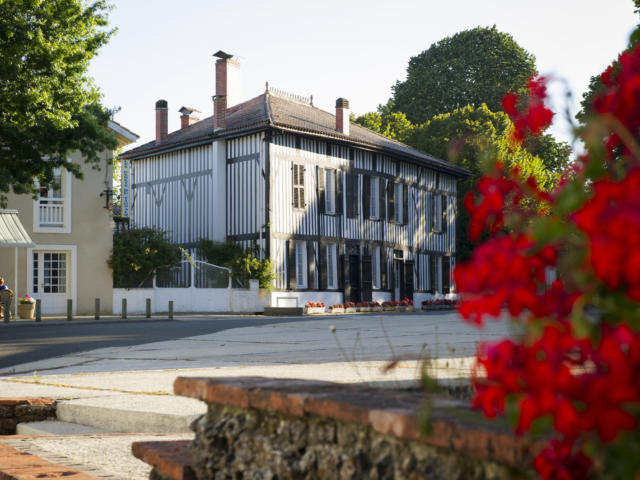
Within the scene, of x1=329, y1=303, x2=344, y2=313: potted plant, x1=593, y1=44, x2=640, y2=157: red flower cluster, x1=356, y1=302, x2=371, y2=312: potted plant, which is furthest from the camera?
x1=356, y1=302, x2=371, y2=312: potted plant

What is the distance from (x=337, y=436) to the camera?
7.51 feet

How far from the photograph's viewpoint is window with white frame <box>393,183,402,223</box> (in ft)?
116

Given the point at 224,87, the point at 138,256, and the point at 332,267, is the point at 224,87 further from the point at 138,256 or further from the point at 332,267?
the point at 138,256

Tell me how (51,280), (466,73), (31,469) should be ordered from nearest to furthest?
1. (31,469)
2. (51,280)
3. (466,73)

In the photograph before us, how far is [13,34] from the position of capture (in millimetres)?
17078

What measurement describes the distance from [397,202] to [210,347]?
24470 millimetres

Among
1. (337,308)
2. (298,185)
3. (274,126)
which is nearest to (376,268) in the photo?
(337,308)

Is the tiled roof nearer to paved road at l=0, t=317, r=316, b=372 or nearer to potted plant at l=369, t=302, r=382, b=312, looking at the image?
potted plant at l=369, t=302, r=382, b=312

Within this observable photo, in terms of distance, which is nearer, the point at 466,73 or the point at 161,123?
the point at 161,123

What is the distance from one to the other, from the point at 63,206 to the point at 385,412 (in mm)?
27046

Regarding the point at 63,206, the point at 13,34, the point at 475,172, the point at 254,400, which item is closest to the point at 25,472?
the point at 254,400

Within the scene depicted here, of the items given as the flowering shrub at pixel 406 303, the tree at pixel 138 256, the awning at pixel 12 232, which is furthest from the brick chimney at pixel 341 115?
the awning at pixel 12 232

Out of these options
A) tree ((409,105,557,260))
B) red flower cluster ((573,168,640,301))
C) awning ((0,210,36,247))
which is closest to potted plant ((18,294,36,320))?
awning ((0,210,36,247))

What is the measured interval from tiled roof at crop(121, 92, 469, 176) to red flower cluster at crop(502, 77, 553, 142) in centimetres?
2763
